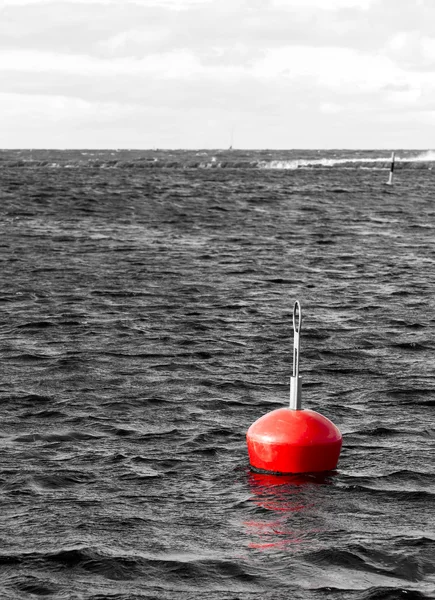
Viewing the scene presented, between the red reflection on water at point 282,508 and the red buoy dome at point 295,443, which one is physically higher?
the red buoy dome at point 295,443

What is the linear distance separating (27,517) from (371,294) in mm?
13939

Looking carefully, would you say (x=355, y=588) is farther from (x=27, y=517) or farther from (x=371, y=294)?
(x=371, y=294)

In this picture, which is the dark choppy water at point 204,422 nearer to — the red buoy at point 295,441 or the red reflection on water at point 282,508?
the red reflection on water at point 282,508

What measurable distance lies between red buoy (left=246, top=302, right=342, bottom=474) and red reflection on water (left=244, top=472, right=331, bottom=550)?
12 centimetres

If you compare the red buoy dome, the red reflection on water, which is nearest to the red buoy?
the red buoy dome

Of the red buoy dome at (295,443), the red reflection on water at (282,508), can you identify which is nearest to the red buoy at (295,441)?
the red buoy dome at (295,443)

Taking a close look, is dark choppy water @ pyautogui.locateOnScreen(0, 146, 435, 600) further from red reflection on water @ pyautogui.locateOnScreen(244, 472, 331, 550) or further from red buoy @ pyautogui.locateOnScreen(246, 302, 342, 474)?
red buoy @ pyautogui.locateOnScreen(246, 302, 342, 474)

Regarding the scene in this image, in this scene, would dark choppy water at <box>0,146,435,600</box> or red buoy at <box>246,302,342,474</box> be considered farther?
red buoy at <box>246,302,342,474</box>

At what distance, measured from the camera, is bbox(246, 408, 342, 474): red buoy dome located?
369 inches

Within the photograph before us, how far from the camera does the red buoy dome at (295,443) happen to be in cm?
937

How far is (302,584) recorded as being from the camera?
7223 millimetres

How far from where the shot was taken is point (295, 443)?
9352 millimetres

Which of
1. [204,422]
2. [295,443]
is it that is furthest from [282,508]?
[204,422]

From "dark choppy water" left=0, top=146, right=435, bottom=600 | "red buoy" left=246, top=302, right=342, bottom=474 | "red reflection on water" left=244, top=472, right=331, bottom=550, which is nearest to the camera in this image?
"dark choppy water" left=0, top=146, right=435, bottom=600
